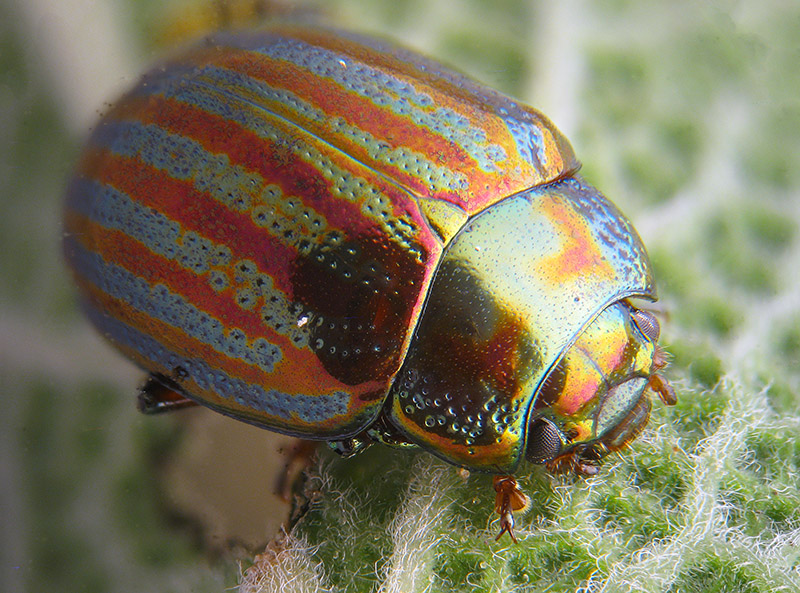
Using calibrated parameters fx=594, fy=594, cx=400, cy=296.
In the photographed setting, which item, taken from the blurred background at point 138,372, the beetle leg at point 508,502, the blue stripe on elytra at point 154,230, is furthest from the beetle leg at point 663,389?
the blue stripe on elytra at point 154,230

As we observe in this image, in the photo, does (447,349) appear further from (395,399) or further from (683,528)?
(683,528)

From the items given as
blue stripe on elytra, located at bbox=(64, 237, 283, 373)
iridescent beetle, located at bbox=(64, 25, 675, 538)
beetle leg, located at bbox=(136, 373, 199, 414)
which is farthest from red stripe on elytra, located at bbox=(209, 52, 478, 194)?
beetle leg, located at bbox=(136, 373, 199, 414)

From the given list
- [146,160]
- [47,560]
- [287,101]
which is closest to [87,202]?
[146,160]

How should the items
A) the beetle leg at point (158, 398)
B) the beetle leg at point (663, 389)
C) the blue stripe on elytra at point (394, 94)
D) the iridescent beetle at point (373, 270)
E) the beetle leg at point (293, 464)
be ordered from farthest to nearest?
the beetle leg at point (293, 464)
the beetle leg at point (158, 398)
the beetle leg at point (663, 389)
the blue stripe on elytra at point (394, 94)
the iridescent beetle at point (373, 270)

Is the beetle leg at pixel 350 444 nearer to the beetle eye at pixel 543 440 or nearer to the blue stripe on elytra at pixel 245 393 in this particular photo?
the blue stripe on elytra at pixel 245 393

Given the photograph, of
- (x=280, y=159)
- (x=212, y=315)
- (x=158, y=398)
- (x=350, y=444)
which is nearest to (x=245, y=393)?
(x=212, y=315)

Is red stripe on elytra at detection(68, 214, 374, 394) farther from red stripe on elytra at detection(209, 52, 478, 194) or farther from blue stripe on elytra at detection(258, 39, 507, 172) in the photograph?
blue stripe on elytra at detection(258, 39, 507, 172)
